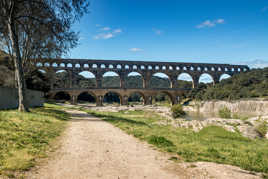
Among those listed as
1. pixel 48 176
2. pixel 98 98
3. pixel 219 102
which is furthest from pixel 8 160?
pixel 98 98

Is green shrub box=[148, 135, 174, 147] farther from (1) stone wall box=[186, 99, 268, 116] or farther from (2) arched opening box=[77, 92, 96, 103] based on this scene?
(2) arched opening box=[77, 92, 96, 103]

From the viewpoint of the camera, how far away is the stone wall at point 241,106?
98.9ft

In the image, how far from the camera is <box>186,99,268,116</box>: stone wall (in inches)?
1187

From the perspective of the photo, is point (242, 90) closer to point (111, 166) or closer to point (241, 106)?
point (241, 106)

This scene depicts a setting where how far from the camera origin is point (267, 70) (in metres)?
50.9

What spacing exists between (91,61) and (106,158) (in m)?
54.4

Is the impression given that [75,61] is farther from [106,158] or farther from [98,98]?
[106,158]

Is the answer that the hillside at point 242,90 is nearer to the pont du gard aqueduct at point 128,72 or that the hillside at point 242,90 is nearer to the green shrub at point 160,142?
the pont du gard aqueduct at point 128,72

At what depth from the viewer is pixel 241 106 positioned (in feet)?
113

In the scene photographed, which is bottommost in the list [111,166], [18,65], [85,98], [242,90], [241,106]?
[241,106]

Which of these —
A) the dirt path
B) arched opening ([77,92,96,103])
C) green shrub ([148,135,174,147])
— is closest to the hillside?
green shrub ([148,135,174,147])

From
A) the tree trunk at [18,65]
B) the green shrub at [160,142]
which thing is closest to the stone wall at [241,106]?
the green shrub at [160,142]

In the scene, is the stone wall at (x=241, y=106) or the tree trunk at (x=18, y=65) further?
the stone wall at (x=241, y=106)

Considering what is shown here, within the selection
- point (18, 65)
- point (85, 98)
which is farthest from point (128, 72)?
point (18, 65)
